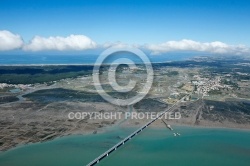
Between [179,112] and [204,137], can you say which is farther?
[179,112]

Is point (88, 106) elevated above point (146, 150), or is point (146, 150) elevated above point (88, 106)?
point (88, 106)

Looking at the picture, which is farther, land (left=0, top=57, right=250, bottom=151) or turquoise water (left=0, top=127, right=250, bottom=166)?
land (left=0, top=57, right=250, bottom=151)

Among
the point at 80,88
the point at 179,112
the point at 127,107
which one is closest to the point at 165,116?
the point at 179,112

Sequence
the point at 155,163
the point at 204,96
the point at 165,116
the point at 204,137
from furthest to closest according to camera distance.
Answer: the point at 204,96
the point at 165,116
the point at 204,137
the point at 155,163

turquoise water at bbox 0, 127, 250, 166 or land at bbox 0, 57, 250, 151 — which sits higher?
land at bbox 0, 57, 250, 151

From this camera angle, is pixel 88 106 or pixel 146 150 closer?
pixel 146 150

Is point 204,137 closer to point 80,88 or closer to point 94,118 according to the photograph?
point 94,118

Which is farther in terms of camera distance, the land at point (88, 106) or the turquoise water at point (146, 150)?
the land at point (88, 106)

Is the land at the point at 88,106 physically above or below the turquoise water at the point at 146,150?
above
